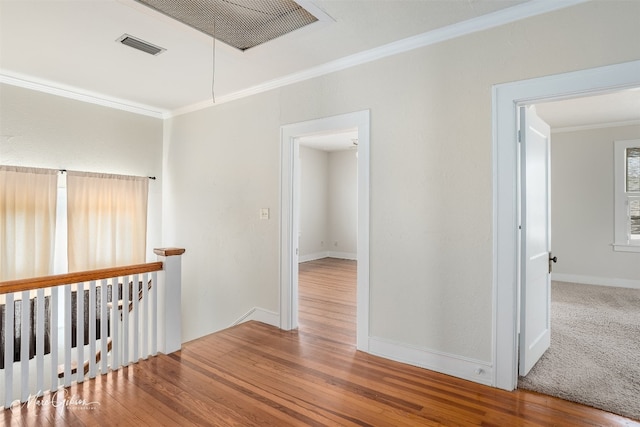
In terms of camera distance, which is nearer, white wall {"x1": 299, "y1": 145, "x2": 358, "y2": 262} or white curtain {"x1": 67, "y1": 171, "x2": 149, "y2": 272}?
white curtain {"x1": 67, "y1": 171, "x2": 149, "y2": 272}

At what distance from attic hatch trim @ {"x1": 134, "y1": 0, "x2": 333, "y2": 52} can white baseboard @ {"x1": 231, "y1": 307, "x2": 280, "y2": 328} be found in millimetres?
2649

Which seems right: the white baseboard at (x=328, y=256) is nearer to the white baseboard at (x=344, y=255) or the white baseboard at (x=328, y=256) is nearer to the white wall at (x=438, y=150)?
the white baseboard at (x=344, y=255)

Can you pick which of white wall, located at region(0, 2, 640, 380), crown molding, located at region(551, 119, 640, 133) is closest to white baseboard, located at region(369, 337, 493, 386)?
white wall, located at region(0, 2, 640, 380)

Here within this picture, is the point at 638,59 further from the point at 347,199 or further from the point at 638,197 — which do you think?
the point at 347,199

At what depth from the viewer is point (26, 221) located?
379 centimetres

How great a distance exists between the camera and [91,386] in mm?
2504

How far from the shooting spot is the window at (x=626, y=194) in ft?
17.8

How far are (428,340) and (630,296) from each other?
4.12 meters

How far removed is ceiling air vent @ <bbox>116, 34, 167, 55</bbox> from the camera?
112 inches

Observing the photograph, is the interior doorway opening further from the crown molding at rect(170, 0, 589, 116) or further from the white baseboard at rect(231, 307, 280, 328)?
the crown molding at rect(170, 0, 589, 116)

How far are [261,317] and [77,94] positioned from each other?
347cm

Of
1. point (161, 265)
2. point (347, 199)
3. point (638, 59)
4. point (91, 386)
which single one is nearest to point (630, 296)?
point (638, 59)

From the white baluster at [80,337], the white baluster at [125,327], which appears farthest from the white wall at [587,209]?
the white baluster at [80,337]

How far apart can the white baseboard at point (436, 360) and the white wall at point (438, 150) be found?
0.14 feet
